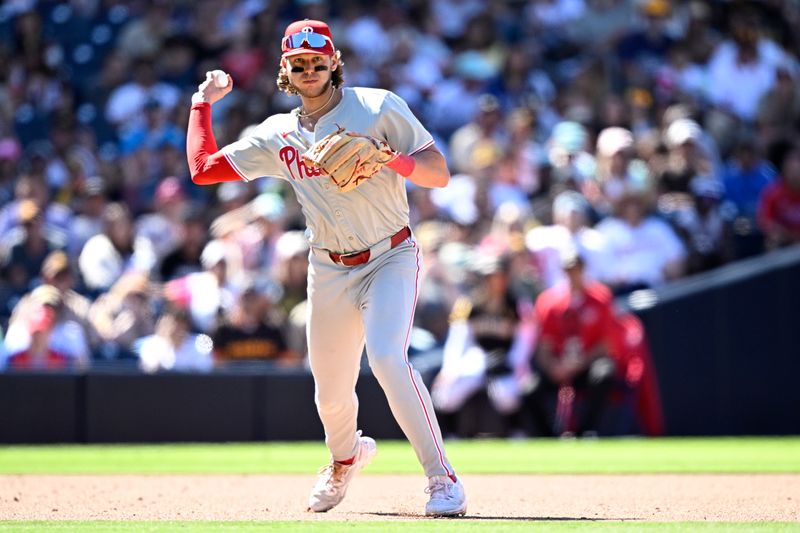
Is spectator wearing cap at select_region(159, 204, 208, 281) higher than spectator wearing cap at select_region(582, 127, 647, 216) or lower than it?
lower

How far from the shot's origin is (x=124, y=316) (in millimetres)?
10672

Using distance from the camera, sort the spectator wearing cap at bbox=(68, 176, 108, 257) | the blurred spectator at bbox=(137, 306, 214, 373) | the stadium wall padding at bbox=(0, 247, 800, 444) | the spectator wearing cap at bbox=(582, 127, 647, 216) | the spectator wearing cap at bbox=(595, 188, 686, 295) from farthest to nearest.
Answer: the spectator wearing cap at bbox=(68, 176, 108, 257)
the spectator wearing cap at bbox=(582, 127, 647, 216)
the spectator wearing cap at bbox=(595, 188, 686, 295)
the blurred spectator at bbox=(137, 306, 214, 373)
the stadium wall padding at bbox=(0, 247, 800, 444)

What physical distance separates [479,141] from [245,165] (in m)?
7.17

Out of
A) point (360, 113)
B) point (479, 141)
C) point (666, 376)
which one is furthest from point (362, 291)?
point (479, 141)

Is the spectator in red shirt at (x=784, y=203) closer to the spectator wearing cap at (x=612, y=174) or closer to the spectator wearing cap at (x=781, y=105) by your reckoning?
the spectator wearing cap at (x=612, y=174)

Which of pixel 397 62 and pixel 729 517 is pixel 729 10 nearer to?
pixel 397 62

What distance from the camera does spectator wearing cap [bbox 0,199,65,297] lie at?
36.7 ft

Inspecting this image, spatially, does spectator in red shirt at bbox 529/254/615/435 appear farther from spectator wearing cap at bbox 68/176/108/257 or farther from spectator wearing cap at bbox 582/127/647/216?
spectator wearing cap at bbox 68/176/108/257

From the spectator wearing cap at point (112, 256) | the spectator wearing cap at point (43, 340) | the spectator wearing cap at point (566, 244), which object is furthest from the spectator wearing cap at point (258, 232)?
the spectator wearing cap at point (566, 244)

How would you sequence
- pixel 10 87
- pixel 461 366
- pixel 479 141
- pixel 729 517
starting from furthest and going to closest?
1. pixel 10 87
2. pixel 479 141
3. pixel 461 366
4. pixel 729 517

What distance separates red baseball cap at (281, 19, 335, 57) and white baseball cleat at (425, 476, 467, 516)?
1.76m

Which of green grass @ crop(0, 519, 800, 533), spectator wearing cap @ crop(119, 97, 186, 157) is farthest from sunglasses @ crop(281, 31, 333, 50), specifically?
spectator wearing cap @ crop(119, 97, 186, 157)

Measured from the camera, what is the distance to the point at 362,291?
18.1ft

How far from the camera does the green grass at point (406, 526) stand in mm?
A: 4793
